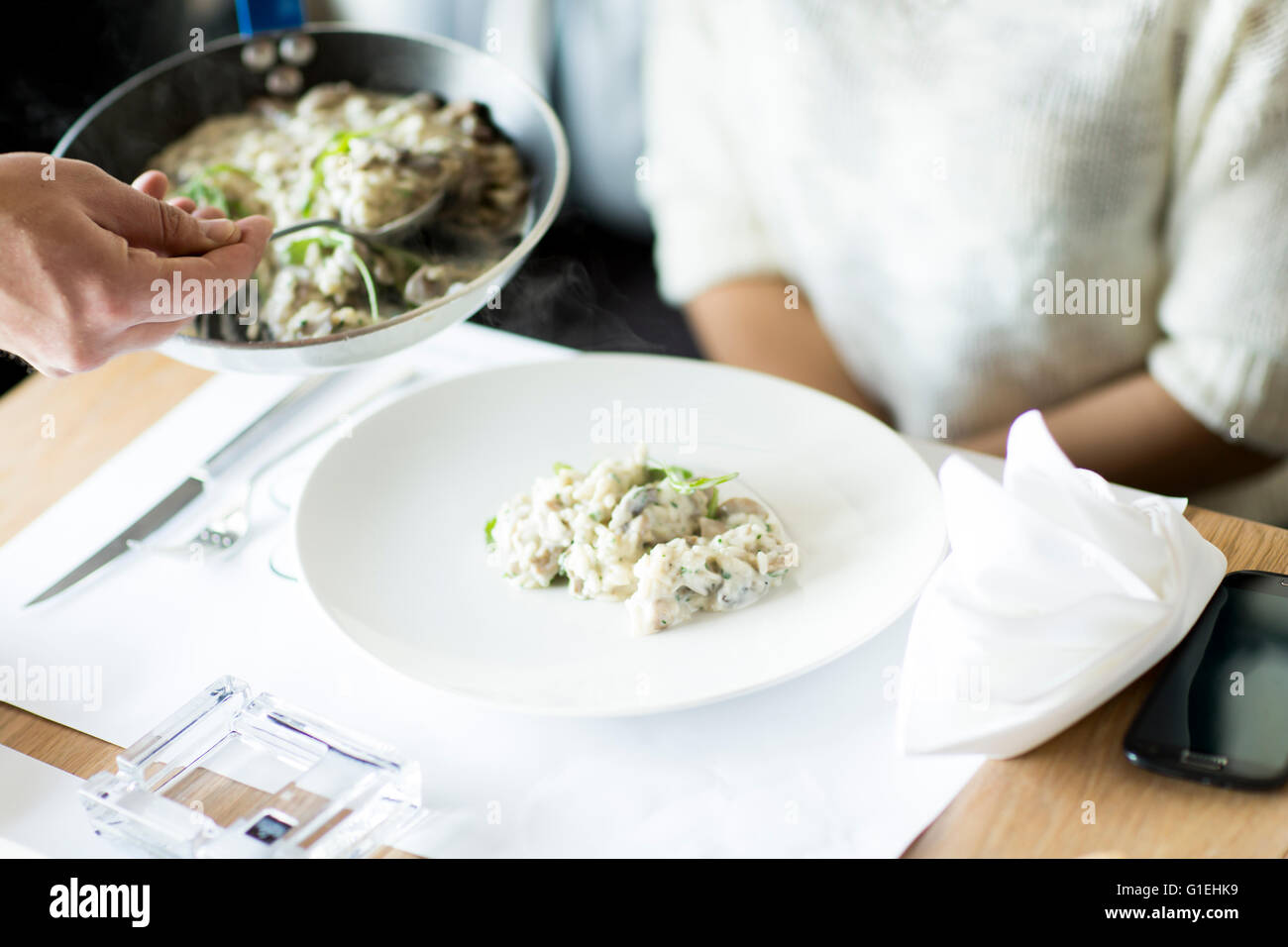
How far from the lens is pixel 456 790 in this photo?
28.7 inches

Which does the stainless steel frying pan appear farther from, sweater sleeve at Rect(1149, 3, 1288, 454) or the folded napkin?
sweater sleeve at Rect(1149, 3, 1288, 454)

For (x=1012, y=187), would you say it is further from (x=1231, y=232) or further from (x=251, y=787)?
(x=251, y=787)

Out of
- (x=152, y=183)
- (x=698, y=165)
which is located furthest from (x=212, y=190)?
(x=698, y=165)

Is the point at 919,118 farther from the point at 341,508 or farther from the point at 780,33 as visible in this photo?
the point at 341,508

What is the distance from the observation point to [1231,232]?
110cm

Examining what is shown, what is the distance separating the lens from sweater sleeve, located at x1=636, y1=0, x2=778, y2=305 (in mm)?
1472

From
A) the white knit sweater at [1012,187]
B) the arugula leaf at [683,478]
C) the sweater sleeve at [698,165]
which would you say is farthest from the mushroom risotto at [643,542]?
the sweater sleeve at [698,165]

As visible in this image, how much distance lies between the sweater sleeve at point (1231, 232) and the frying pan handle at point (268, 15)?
3.02ft

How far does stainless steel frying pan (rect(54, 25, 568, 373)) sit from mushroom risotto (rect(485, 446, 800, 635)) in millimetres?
160

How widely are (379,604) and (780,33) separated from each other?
86 centimetres

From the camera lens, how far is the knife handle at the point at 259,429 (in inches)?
39.9
